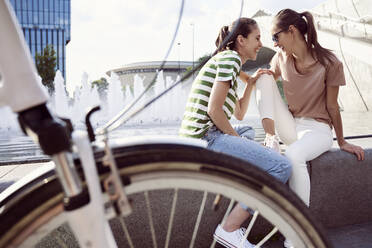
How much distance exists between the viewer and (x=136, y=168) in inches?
30.7

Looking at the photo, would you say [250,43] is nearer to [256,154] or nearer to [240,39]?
[240,39]

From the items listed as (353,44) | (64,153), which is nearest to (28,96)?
(64,153)

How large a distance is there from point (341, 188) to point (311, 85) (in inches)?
28.4

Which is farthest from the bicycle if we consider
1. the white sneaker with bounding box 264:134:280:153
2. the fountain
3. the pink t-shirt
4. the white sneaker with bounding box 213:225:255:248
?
the fountain

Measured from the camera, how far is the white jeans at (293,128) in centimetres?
206

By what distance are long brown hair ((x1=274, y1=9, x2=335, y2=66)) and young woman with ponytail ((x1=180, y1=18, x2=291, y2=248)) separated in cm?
24

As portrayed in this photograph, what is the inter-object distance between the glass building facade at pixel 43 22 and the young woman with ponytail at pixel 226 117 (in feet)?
148

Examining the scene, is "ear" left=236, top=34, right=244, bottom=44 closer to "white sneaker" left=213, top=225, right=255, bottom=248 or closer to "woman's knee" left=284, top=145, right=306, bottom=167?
"woman's knee" left=284, top=145, right=306, bottom=167

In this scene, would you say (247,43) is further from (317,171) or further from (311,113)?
(317,171)

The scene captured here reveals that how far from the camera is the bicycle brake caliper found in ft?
2.46

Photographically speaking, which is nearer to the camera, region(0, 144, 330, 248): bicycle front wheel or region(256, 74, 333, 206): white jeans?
region(0, 144, 330, 248): bicycle front wheel

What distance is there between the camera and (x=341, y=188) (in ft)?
7.93

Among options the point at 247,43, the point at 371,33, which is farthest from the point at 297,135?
the point at 371,33

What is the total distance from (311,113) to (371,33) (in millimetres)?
16509
